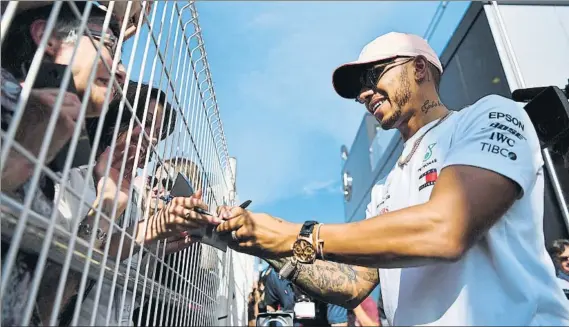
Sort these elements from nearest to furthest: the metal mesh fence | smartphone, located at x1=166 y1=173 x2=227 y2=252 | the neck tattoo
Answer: the metal mesh fence
smartphone, located at x1=166 y1=173 x2=227 y2=252
the neck tattoo

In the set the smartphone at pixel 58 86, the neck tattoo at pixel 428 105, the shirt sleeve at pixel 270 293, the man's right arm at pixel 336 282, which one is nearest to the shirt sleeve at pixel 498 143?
the neck tattoo at pixel 428 105

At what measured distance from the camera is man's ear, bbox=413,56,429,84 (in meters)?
1.22

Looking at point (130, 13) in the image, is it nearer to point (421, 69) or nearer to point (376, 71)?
point (376, 71)

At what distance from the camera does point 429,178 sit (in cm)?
93

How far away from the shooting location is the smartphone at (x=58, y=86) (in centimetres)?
58

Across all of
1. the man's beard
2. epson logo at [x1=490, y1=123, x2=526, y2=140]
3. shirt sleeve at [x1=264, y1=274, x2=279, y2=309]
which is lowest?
epson logo at [x1=490, y1=123, x2=526, y2=140]

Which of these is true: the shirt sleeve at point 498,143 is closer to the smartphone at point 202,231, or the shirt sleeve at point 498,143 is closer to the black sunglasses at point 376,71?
the black sunglasses at point 376,71

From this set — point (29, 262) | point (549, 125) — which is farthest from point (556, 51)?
point (29, 262)

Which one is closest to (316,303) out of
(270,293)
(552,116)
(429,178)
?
(270,293)

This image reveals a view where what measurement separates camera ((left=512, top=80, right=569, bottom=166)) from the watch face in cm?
103

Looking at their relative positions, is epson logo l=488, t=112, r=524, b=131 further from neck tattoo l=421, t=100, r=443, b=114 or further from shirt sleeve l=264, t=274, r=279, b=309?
shirt sleeve l=264, t=274, r=279, b=309

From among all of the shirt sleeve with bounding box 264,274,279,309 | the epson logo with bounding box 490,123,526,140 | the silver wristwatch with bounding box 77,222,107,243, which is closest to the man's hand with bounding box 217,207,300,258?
the silver wristwatch with bounding box 77,222,107,243

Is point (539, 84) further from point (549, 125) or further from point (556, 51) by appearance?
point (549, 125)

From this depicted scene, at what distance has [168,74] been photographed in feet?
3.31
